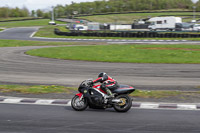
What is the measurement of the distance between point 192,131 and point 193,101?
284cm

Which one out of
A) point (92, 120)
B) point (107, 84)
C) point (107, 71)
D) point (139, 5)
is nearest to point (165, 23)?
point (107, 71)

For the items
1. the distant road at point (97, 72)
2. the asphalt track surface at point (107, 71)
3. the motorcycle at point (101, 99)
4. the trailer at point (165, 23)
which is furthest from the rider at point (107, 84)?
the trailer at point (165, 23)

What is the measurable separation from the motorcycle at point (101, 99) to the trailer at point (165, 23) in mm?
48303

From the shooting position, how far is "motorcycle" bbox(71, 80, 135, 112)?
310 inches

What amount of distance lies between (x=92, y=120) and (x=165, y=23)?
2029 inches

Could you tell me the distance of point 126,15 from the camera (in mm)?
90812

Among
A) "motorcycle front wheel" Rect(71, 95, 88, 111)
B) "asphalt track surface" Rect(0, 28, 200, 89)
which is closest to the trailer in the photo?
"asphalt track surface" Rect(0, 28, 200, 89)

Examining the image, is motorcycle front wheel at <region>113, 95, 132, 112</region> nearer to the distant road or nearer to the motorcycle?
the motorcycle

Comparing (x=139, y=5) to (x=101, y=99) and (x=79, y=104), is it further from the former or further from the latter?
(x=101, y=99)

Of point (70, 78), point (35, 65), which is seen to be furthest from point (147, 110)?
point (35, 65)

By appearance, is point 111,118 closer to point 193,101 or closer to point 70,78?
point 193,101

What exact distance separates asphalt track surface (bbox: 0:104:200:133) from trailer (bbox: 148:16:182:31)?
159ft

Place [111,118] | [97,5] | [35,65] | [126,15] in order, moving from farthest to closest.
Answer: [97,5] < [126,15] < [35,65] < [111,118]

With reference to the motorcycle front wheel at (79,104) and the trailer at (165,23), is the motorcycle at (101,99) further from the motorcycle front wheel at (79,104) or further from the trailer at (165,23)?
the trailer at (165,23)
